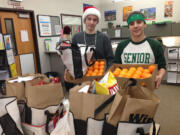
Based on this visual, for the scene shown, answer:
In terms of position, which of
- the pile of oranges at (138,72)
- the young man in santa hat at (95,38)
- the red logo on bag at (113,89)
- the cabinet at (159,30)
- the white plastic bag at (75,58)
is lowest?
the red logo on bag at (113,89)

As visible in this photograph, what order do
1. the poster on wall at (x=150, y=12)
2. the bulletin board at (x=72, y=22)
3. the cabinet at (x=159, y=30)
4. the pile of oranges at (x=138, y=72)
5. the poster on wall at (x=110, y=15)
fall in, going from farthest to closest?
the poster on wall at (x=110, y=15) < the poster on wall at (x=150, y=12) < the cabinet at (x=159, y=30) < the bulletin board at (x=72, y=22) < the pile of oranges at (x=138, y=72)

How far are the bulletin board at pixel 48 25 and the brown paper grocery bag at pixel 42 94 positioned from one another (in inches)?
111

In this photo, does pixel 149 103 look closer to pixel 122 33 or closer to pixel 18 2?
pixel 18 2

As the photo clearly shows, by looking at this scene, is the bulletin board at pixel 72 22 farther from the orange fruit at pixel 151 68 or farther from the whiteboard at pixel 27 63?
the orange fruit at pixel 151 68

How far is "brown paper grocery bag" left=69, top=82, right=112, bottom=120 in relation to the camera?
88 centimetres

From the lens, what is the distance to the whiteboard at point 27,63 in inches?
144

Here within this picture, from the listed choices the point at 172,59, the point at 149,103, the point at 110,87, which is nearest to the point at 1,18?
the point at 110,87

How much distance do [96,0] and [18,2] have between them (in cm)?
312

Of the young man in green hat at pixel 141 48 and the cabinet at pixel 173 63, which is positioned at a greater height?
the young man in green hat at pixel 141 48

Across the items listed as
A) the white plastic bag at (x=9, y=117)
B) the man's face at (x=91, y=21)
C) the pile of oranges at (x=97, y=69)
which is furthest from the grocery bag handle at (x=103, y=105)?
the man's face at (x=91, y=21)

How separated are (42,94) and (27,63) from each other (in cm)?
273

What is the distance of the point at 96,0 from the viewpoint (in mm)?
5723

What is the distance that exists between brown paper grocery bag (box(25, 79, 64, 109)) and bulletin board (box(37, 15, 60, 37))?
2831mm

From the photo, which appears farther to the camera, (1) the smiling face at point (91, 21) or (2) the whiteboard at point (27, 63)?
(2) the whiteboard at point (27, 63)
